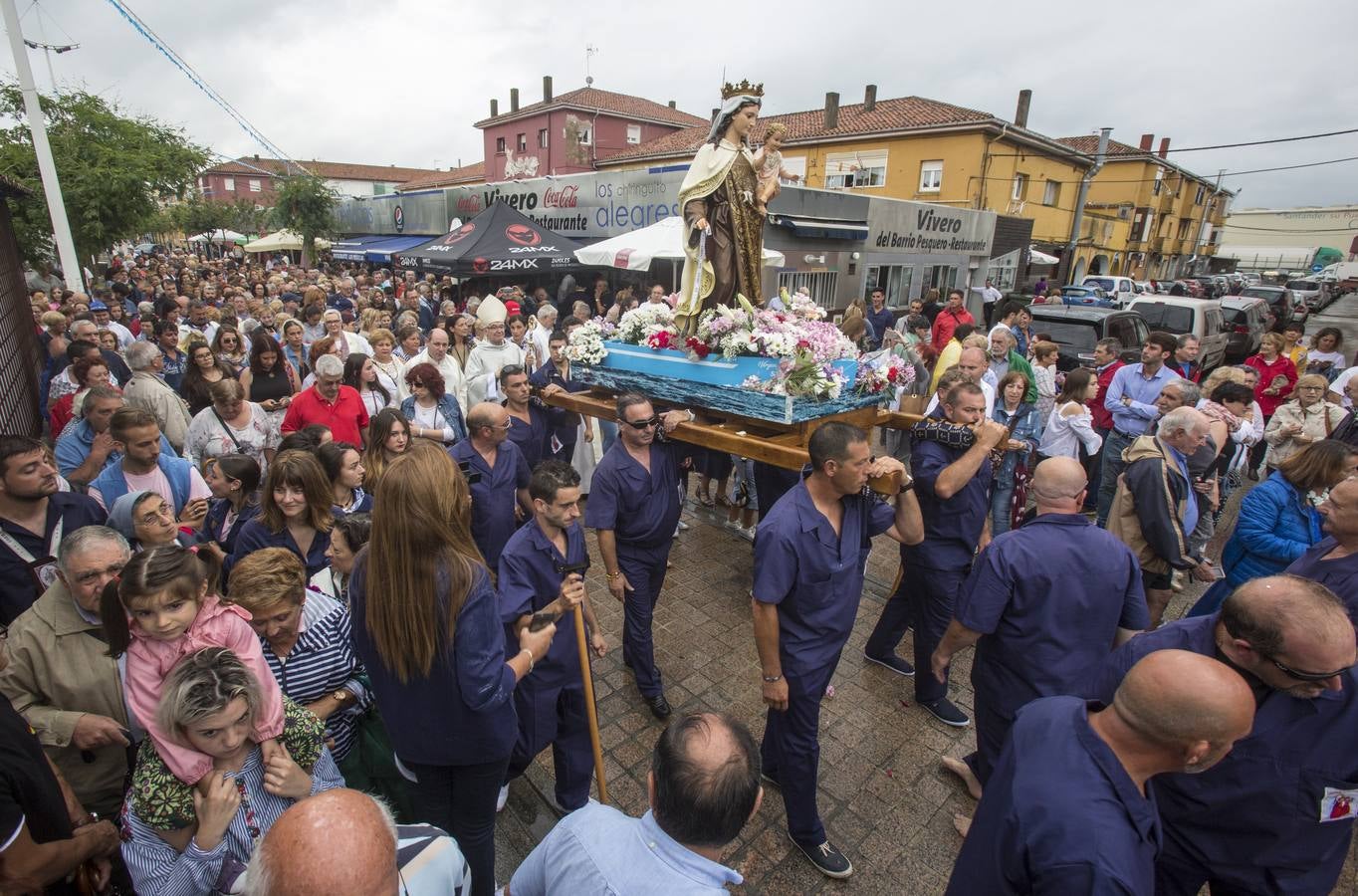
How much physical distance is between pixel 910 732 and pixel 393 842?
3457 millimetres

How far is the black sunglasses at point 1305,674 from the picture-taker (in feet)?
6.64

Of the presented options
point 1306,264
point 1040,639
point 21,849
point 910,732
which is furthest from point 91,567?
point 1306,264

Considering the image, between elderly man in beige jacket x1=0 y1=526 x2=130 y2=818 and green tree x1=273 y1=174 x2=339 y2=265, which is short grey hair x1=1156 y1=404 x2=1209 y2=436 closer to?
elderly man in beige jacket x1=0 y1=526 x2=130 y2=818

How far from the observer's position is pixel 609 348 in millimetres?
5094

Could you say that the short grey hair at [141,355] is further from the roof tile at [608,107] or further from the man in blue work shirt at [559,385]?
the roof tile at [608,107]

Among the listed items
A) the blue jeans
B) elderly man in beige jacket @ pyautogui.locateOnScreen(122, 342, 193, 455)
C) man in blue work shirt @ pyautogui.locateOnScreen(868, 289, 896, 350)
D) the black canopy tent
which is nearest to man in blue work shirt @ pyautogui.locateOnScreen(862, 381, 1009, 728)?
the blue jeans

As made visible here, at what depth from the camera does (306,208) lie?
1057 inches

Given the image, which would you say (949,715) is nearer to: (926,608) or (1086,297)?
(926,608)

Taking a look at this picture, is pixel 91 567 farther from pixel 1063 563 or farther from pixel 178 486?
pixel 1063 563

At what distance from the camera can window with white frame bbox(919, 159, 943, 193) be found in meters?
26.8

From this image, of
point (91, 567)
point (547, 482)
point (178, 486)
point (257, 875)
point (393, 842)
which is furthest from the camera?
point (178, 486)

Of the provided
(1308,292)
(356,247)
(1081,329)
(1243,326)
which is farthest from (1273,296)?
(356,247)

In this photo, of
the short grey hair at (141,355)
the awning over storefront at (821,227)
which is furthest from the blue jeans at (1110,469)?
the awning over storefront at (821,227)

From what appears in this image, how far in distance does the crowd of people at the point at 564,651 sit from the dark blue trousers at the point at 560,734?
0.06ft
